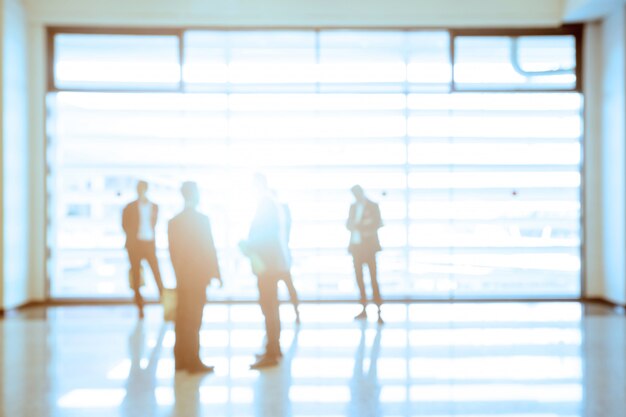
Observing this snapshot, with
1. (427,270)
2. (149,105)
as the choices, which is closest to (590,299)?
(427,270)

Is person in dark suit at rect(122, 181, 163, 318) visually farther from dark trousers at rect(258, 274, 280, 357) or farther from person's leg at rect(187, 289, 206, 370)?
person's leg at rect(187, 289, 206, 370)

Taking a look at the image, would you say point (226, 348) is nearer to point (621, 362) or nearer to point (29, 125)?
point (621, 362)

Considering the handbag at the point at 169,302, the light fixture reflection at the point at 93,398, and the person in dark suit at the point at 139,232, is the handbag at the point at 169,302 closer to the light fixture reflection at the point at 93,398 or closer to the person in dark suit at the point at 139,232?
the person in dark suit at the point at 139,232

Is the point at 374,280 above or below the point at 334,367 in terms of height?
above

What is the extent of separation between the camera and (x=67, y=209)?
38.1ft

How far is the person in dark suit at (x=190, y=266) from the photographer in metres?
6.42

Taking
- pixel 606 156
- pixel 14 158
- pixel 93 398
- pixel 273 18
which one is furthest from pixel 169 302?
pixel 606 156

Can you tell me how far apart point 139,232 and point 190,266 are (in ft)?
11.3

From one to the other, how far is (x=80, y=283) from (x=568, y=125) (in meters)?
8.59

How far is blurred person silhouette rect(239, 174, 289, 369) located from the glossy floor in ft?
1.44

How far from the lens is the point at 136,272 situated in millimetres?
9758

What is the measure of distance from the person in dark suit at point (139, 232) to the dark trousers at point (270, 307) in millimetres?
3081

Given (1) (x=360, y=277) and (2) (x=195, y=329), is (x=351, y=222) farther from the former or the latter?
(2) (x=195, y=329)

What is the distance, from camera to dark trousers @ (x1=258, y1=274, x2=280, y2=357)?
6.81 meters
